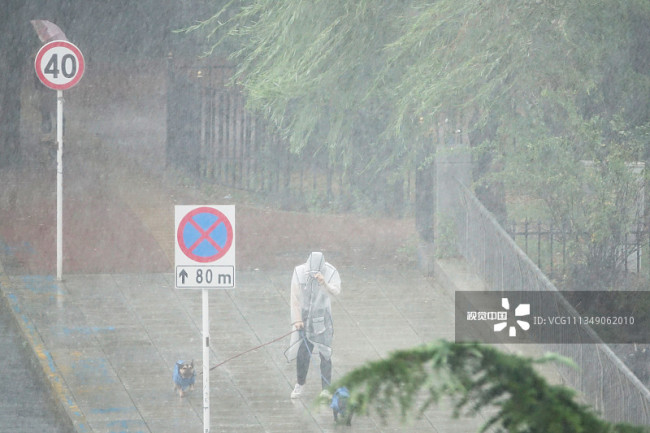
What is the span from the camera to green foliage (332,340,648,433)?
1240 mm

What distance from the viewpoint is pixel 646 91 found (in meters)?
12.0

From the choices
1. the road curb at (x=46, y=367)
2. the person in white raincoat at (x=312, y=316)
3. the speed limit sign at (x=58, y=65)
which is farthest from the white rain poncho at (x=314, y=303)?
the speed limit sign at (x=58, y=65)

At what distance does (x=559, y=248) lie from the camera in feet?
42.0

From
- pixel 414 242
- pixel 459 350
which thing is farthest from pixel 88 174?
pixel 459 350

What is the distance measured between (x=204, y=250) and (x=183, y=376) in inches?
57.3

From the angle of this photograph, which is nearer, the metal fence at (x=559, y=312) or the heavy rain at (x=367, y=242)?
the metal fence at (x=559, y=312)

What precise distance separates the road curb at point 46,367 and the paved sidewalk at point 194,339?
20mm

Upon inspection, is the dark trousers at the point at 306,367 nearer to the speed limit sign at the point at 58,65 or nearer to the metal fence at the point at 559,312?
the metal fence at the point at 559,312

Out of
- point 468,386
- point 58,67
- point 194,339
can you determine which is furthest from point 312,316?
point 468,386

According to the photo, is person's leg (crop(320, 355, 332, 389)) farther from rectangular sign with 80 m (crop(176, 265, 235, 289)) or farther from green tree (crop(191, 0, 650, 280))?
green tree (crop(191, 0, 650, 280))

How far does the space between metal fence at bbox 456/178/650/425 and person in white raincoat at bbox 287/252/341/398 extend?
240cm

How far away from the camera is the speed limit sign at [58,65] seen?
1395 cm

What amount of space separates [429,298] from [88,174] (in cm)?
902

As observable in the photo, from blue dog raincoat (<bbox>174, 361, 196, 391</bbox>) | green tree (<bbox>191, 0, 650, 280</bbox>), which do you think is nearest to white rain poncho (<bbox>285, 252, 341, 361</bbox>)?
blue dog raincoat (<bbox>174, 361, 196, 391</bbox>)
